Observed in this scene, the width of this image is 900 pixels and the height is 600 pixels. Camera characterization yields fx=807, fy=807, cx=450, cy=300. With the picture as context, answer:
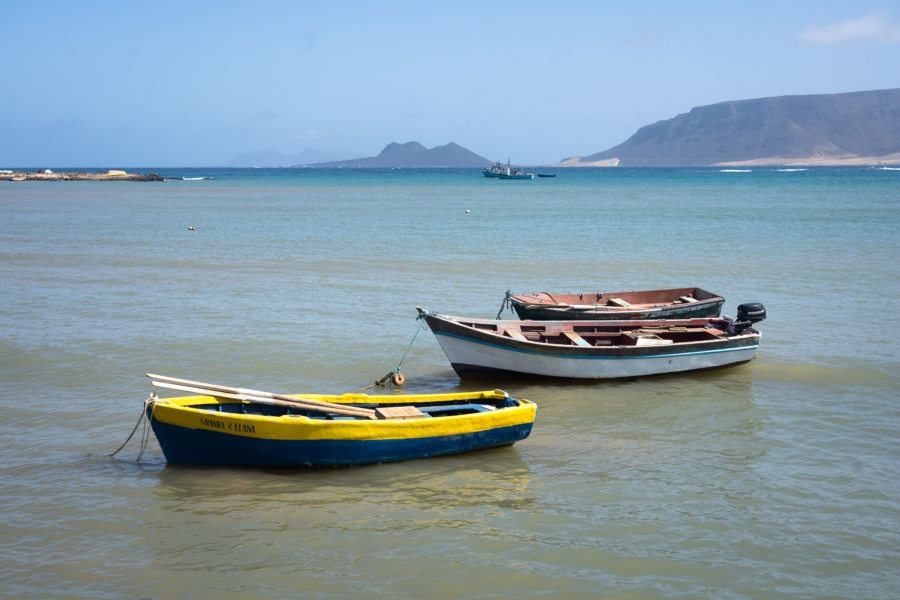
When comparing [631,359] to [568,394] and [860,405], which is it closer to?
[568,394]

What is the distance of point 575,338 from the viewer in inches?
625

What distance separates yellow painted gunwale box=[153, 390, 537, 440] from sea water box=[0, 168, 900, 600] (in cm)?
53

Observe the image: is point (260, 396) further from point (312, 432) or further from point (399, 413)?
point (399, 413)

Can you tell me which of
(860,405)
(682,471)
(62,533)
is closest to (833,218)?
(860,405)

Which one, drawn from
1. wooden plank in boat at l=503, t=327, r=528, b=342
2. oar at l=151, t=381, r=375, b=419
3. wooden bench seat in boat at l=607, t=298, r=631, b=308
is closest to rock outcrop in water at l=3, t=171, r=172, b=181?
wooden bench seat in boat at l=607, t=298, r=631, b=308

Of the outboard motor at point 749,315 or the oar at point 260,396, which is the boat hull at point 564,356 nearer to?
the outboard motor at point 749,315

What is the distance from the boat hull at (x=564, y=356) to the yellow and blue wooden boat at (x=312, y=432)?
9.43 ft

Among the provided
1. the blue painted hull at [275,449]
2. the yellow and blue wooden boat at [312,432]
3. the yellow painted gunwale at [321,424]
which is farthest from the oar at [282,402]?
the blue painted hull at [275,449]

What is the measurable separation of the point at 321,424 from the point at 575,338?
660 cm

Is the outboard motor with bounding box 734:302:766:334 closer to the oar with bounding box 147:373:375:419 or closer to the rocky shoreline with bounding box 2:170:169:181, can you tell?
the oar with bounding box 147:373:375:419

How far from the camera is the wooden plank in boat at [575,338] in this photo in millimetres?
15535

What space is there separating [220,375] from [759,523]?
1012 centimetres

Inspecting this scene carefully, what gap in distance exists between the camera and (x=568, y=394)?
14.8 m

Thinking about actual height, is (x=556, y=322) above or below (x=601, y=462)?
above
